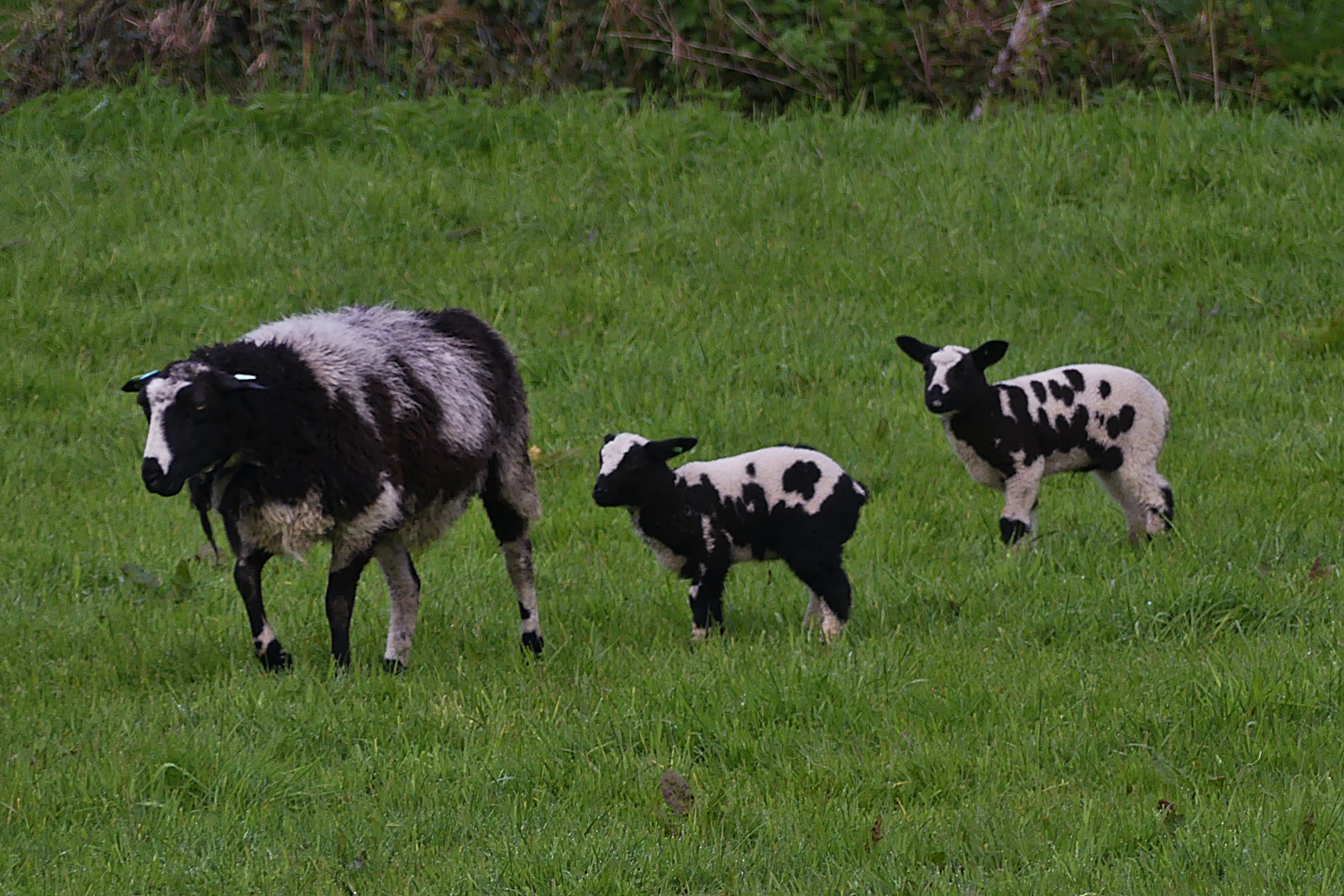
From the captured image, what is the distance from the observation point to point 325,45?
16.5 metres

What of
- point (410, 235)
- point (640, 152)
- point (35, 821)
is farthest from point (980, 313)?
point (35, 821)

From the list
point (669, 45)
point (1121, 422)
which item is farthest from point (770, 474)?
point (669, 45)

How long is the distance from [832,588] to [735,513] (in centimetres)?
56

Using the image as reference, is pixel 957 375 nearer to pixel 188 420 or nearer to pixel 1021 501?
pixel 1021 501

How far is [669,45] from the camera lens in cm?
1658

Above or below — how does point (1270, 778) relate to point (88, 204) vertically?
above

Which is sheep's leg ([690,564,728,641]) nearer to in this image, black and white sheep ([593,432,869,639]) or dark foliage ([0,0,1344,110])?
black and white sheep ([593,432,869,639])

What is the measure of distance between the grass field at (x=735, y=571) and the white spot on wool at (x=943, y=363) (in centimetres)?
97

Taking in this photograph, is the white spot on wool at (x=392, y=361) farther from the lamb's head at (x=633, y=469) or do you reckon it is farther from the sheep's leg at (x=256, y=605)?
the sheep's leg at (x=256, y=605)

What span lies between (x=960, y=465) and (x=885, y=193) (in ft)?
15.5

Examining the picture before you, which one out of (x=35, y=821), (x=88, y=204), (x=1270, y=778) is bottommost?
(x=88, y=204)

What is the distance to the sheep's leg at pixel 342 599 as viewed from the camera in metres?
7.21

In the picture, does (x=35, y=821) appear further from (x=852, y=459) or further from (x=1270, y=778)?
(x=852, y=459)

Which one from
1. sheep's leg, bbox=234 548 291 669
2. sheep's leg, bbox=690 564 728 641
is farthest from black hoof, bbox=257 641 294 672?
sheep's leg, bbox=690 564 728 641
